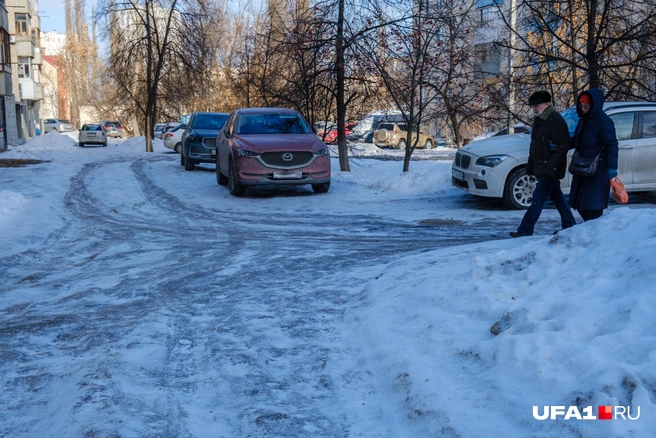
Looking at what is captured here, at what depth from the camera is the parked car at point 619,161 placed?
1176cm

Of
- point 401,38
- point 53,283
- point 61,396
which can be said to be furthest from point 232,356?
point 401,38

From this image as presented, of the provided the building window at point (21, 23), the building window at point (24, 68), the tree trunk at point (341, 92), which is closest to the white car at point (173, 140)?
the tree trunk at point (341, 92)

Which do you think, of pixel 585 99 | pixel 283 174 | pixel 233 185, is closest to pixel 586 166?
pixel 585 99

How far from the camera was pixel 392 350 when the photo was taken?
487cm

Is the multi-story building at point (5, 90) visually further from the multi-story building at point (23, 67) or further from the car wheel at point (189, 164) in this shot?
the car wheel at point (189, 164)

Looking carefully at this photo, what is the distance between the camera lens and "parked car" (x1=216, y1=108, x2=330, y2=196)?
14266mm

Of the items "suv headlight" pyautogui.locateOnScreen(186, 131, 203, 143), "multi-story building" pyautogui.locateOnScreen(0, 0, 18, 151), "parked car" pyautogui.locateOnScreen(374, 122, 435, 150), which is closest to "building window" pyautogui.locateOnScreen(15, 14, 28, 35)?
"multi-story building" pyautogui.locateOnScreen(0, 0, 18, 151)

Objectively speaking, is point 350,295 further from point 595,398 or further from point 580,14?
point 580,14

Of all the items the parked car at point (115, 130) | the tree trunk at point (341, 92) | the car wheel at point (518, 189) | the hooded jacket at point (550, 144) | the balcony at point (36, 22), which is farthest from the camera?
the parked car at point (115, 130)

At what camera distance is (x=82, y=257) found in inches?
340

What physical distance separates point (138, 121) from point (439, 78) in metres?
46.2

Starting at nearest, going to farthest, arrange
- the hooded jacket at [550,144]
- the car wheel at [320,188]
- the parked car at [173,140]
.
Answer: the hooded jacket at [550,144] → the car wheel at [320,188] → the parked car at [173,140]

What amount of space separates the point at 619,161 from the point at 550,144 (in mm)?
3774

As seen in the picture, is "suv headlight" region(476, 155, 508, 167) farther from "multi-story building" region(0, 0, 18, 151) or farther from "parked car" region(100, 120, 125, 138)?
"parked car" region(100, 120, 125, 138)
